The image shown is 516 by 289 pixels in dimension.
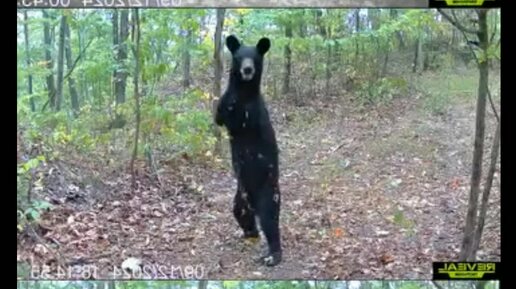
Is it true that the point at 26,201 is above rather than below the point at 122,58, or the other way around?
below

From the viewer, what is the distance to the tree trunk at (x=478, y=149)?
2.08 m

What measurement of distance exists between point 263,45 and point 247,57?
0.16ft

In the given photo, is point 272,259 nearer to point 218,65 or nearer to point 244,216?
point 244,216

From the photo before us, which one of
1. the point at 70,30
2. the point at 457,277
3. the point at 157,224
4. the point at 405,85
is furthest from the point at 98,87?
the point at 457,277

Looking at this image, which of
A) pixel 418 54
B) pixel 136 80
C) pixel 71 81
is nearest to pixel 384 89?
pixel 418 54

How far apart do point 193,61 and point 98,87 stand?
0.23m

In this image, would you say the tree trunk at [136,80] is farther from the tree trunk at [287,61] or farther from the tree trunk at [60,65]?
the tree trunk at [287,61]

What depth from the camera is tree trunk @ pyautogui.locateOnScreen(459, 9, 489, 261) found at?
6.82ft

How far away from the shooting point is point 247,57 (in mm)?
2072

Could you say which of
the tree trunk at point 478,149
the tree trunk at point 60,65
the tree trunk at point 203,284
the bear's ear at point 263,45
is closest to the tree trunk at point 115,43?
the tree trunk at point 60,65

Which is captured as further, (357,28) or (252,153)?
(252,153)

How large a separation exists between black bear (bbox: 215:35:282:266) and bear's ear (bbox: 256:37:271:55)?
37 mm

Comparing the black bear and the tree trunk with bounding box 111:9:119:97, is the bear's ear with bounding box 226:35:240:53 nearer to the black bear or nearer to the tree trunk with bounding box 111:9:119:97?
the black bear
